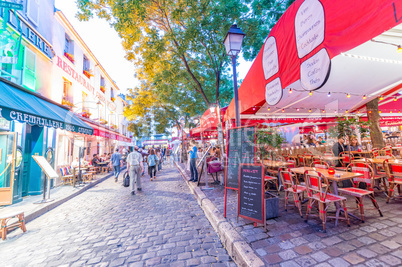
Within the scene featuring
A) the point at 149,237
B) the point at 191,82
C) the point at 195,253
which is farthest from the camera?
the point at 191,82

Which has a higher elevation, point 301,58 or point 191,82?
point 191,82

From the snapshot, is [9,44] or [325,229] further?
[9,44]

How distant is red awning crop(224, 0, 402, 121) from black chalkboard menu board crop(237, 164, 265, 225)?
5.57 feet

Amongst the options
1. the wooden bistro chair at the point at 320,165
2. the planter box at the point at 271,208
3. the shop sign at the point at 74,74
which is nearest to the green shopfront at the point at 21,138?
the shop sign at the point at 74,74

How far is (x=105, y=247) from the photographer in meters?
3.18

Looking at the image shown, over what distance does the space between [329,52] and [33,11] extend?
1098cm

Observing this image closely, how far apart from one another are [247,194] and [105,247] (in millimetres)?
2750

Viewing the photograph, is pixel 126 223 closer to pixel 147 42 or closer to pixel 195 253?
pixel 195 253

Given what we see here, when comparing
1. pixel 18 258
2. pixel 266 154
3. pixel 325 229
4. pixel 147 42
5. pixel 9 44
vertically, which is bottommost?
pixel 18 258

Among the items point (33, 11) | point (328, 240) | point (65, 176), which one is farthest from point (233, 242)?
point (33, 11)

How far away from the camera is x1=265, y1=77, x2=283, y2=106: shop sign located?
402 cm

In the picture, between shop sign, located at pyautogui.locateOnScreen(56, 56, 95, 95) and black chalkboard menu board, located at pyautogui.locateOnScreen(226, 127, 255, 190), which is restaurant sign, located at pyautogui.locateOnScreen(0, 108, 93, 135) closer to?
shop sign, located at pyautogui.locateOnScreen(56, 56, 95, 95)

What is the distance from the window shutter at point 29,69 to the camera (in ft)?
23.2

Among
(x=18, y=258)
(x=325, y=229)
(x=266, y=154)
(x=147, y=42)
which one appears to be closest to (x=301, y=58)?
(x=325, y=229)
